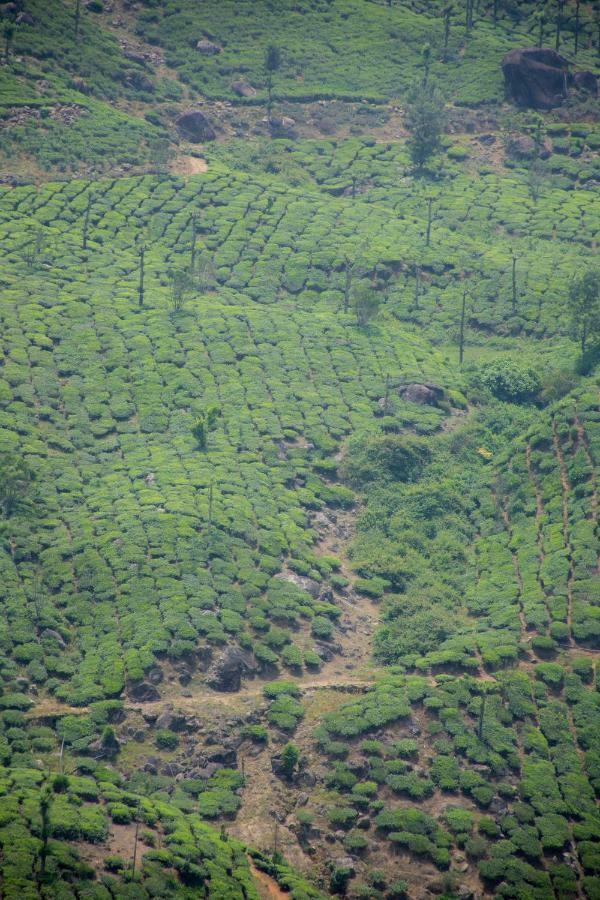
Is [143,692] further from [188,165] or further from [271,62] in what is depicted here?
[271,62]

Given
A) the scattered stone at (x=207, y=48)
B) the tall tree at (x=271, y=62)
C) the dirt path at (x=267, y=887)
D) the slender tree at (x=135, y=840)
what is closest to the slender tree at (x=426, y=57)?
the tall tree at (x=271, y=62)

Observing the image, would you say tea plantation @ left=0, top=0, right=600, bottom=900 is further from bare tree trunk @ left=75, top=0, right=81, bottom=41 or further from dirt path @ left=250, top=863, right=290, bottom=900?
bare tree trunk @ left=75, top=0, right=81, bottom=41

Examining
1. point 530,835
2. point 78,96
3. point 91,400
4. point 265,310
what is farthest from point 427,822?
point 78,96

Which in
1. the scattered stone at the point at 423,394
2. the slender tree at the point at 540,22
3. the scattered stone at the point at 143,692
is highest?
the slender tree at the point at 540,22

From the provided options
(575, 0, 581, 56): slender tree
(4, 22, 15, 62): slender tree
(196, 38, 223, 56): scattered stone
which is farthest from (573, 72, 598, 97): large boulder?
(4, 22, 15, 62): slender tree

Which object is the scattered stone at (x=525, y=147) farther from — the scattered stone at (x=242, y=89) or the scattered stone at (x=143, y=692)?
the scattered stone at (x=143, y=692)

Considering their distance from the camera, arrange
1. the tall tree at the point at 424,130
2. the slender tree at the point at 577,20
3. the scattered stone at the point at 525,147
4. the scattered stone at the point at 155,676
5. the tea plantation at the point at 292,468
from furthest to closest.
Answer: the slender tree at the point at 577,20
the scattered stone at the point at 525,147
the tall tree at the point at 424,130
the scattered stone at the point at 155,676
the tea plantation at the point at 292,468
